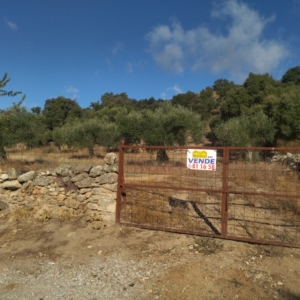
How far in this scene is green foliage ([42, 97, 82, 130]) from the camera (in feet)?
180

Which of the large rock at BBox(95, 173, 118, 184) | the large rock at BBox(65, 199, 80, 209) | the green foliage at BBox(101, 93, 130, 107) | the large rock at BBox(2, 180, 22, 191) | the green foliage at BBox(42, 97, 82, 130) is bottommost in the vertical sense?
the large rock at BBox(65, 199, 80, 209)

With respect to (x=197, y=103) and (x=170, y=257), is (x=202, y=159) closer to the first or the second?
(x=170, y=257)

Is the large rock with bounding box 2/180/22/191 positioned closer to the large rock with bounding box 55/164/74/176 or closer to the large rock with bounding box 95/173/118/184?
the large rock with bounding box 55/164/74/176

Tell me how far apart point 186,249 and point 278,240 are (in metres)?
1.80

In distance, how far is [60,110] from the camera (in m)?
57.2

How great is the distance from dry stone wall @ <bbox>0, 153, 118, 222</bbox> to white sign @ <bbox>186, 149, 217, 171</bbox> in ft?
6.29

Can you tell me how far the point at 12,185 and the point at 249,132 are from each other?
2042 cm

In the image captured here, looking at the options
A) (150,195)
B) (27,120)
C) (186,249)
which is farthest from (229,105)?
(186,249)

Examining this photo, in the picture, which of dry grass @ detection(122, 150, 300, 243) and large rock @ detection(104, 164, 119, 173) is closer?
dry grass @ detection(122, 150, 300, 243)

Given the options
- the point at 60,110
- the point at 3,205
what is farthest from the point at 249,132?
the point at 60,110

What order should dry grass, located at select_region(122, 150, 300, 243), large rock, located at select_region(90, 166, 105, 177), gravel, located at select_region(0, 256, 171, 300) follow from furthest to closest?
large rock, located at select_region(90, 166, 105, 177) < dry grass, located at select_region(122, 150, 300, 243) < gravel, located at select_region(0, 256, 171, 300)

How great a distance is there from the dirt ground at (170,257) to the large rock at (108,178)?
101 cm

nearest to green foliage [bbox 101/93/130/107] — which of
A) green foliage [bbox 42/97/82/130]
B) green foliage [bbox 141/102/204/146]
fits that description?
green foliage [bbox 42/97/82/130]

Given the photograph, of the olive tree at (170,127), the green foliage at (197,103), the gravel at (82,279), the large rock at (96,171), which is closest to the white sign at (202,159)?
the gravel at (82,279)
